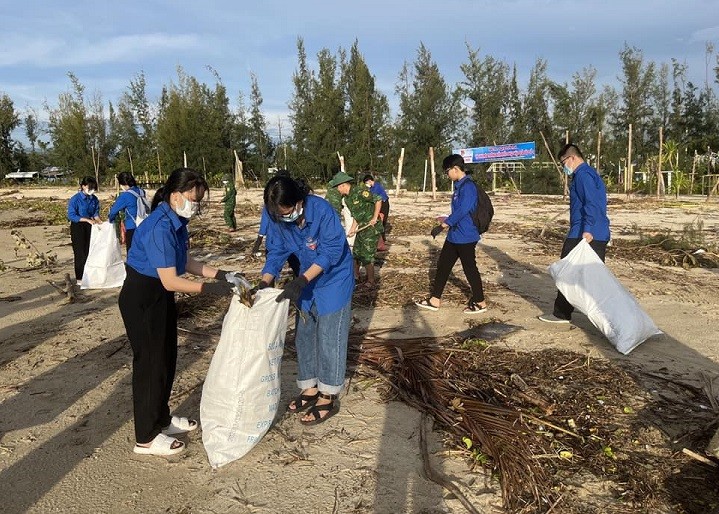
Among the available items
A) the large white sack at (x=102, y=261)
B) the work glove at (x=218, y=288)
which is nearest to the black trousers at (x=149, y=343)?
the work glove at (x=218, y=288)

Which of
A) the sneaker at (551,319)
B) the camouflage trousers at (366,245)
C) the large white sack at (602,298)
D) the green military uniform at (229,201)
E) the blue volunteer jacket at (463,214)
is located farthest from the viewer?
the green military uniform at (229,201)

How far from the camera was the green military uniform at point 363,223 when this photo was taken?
21.8 feet

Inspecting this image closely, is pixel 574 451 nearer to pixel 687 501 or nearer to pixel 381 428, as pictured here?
pixel 687 501

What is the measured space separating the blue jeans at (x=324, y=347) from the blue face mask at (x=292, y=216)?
55 cm

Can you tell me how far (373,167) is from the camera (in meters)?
30.8

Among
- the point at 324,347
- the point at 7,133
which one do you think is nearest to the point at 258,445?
the point at 324,347

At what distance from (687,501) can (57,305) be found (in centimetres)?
622

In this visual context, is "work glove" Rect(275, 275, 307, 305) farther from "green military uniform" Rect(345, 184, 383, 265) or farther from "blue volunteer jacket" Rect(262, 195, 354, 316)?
"green military uniform" Rect(345, 184, 383, 265)

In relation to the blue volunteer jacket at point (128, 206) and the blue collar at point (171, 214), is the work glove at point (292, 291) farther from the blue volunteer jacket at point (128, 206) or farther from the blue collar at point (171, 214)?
the blue volunteer jacket at point (128, 206)

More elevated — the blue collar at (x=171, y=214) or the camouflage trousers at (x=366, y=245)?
the blue collar at (x=171, y=214)

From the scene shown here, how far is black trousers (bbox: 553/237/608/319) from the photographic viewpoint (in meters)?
4.80

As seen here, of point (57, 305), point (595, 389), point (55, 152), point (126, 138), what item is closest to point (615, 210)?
point (595, 389)


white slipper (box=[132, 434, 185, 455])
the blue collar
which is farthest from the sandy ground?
the blue collar

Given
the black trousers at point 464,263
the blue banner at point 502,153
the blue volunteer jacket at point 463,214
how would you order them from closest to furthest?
the blue volunteer jacket at point 463,214
the black trousers at point 464,263
the blue banner at point 502,153
